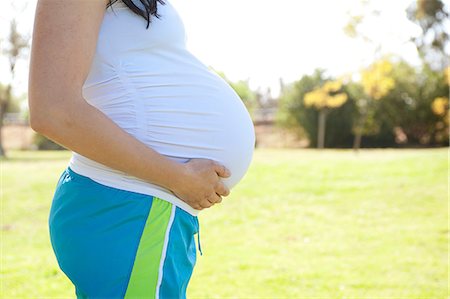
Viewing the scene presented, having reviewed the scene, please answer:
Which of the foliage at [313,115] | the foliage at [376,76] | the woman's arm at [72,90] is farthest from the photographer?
the foliage at [313,115]

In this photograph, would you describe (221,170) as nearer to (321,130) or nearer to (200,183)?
(200,183)

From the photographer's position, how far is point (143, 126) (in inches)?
48.9

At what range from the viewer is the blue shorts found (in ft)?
3.91

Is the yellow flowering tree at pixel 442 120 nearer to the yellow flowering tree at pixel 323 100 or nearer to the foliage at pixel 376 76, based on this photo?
the yellow flowering tree at pixel 323 100

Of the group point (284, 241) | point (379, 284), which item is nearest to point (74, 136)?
point (379, 284)

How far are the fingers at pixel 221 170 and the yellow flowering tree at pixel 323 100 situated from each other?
24.3 metres

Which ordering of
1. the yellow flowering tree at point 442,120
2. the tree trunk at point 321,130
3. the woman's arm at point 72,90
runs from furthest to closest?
the tree trunk at point 321,130 < the yellow flowering tree at point 442,120 < the woman's arm at point 72,90

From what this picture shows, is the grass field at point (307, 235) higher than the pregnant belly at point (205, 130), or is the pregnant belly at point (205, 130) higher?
the pregnant belly at point (205, 130)

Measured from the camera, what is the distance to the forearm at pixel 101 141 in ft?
3.71

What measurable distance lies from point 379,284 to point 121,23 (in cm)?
344

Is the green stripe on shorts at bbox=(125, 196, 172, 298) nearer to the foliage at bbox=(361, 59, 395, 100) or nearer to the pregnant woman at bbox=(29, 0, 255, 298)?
the pregnant woman at bbox=(29, 0, 255, 298)

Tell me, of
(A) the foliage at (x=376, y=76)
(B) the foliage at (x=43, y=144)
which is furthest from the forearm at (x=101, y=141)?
(B) the foliage at (x=43, y=144)

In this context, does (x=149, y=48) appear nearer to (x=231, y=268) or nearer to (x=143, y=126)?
(x=143, y=126)

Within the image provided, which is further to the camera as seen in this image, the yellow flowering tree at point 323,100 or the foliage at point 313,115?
the foliage at point 313,115
